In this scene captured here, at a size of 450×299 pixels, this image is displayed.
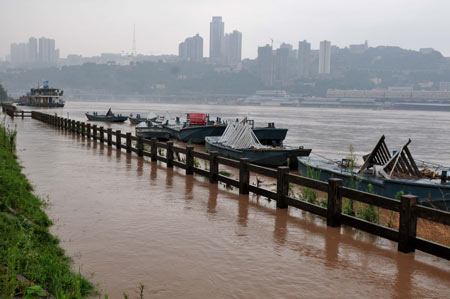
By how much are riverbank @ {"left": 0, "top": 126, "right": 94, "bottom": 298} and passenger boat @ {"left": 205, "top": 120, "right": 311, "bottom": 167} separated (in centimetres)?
1310

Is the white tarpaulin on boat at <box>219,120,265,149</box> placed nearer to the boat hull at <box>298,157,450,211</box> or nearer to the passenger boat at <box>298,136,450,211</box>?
the passenger boat at <box>298,136,450,211</box>

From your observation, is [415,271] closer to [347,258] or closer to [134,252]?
[347,258]

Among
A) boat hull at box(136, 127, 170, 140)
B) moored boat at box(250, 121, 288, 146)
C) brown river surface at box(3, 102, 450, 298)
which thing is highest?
moored boat at box(250, 121, 288, 146)

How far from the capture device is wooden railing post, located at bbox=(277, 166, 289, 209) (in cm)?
1155

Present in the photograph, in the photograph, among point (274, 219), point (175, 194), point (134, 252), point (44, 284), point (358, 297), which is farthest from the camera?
point (175, 194)

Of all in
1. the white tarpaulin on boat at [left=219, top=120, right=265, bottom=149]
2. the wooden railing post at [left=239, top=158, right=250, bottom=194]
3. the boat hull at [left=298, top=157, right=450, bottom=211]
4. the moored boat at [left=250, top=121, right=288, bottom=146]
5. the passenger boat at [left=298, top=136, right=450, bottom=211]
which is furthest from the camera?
the moored boat at [left=250, top=121, right=288, bottom=146]

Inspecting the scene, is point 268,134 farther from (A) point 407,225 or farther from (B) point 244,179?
(A) point 407,225

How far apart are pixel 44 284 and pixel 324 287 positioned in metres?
3.84

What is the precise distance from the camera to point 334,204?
10.3 meters

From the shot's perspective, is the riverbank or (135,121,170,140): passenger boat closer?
the riverbank

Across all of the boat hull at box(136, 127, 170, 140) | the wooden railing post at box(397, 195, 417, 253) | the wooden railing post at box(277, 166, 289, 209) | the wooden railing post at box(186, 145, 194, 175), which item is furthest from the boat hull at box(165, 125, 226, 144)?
the wooden railing post at box(397, 195, 417, 253)

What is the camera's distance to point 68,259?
773cm

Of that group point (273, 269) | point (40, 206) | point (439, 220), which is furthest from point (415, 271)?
point (40, 206)

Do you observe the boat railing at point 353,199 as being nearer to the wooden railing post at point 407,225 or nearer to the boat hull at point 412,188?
the wooden railing post at point 407,225
